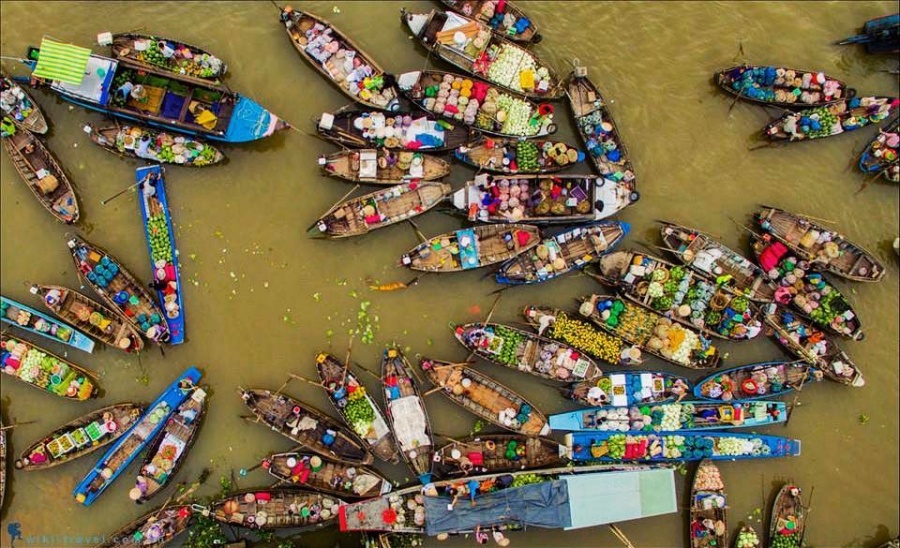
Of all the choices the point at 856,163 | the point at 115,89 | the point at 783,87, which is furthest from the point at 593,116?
the point at 115,89

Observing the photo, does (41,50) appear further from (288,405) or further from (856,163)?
(856,163)

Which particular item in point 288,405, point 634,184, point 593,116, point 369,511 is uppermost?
point 593,116

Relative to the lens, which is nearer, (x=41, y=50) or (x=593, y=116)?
(x=41, y=50)

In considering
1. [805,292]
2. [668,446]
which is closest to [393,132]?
[668,446]

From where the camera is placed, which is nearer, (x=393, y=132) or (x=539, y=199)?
(x=539, y=199)

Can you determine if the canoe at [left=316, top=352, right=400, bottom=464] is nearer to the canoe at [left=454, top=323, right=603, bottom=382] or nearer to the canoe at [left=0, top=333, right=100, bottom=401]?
the canoe at [left=454, top=323, right=603, bottom=382]

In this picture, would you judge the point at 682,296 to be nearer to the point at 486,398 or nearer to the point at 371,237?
the point at 486,398
